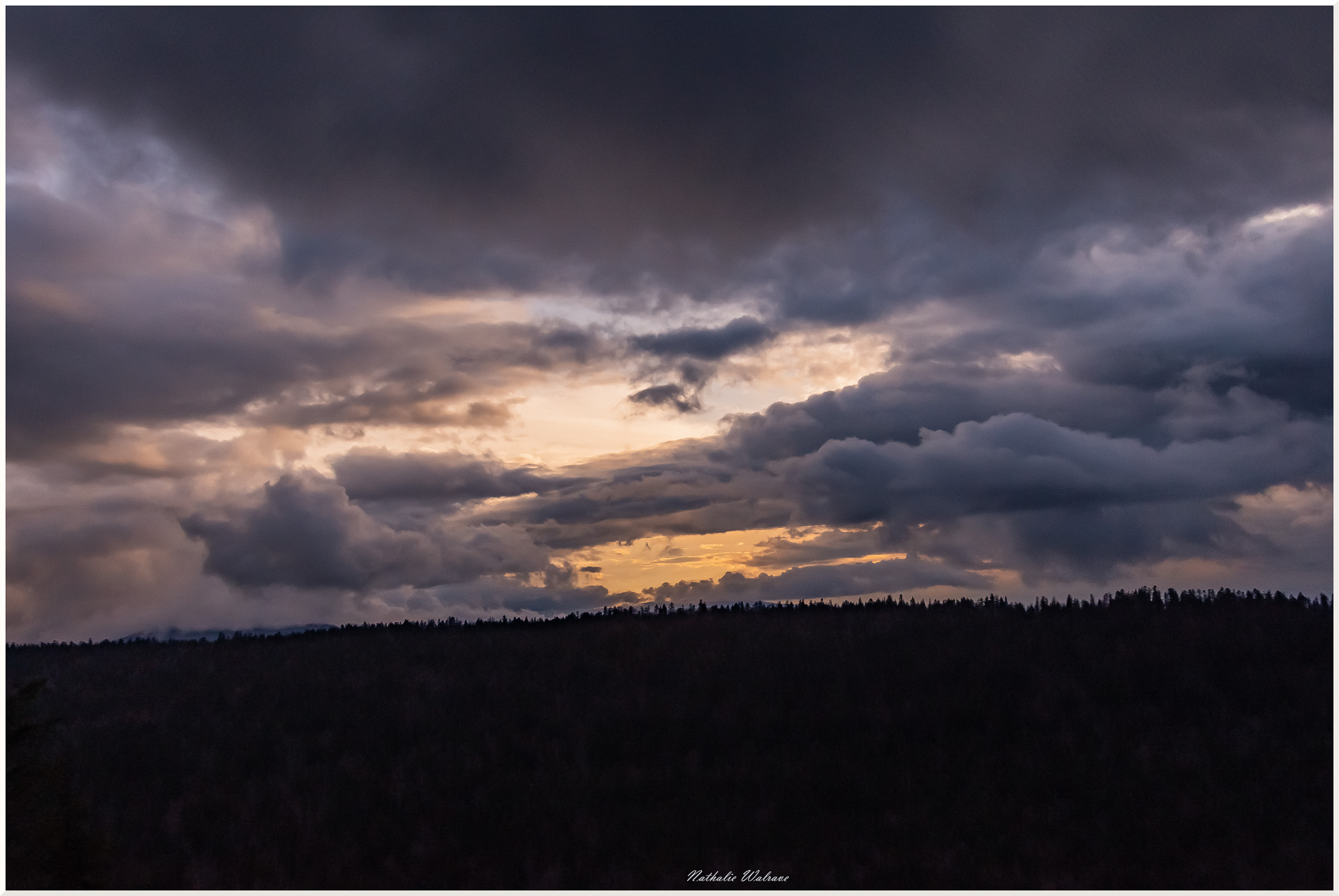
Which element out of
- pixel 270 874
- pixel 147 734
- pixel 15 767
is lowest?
pixel 270 874

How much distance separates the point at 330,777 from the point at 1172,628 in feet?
65.9

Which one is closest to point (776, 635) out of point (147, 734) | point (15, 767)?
point (147, 734)

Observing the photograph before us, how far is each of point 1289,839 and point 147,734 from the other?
23.8m

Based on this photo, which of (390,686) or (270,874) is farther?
(390,686)

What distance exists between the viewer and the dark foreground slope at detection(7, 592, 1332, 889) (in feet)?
49.6

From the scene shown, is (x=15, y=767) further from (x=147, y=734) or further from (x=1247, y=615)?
(x=1247, y=615)

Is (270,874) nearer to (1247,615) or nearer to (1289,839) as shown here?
(1289,839)

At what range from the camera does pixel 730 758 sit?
1928cm

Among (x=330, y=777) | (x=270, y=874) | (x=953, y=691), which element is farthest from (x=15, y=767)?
(x=953, y=691)

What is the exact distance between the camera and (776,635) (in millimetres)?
26109

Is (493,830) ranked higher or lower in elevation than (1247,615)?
lower

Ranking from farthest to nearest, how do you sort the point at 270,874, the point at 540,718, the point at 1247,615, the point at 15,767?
the point at 1247,615
the point at 540,718
the point at 270,874
the point at 15,767

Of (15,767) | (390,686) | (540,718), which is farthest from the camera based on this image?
(390,686)

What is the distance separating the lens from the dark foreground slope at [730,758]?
1512 cm
